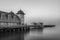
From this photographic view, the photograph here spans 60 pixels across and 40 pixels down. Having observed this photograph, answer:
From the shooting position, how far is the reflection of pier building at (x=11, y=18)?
4659cm

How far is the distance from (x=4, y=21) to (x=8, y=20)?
287 cm

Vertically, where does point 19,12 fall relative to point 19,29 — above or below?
above

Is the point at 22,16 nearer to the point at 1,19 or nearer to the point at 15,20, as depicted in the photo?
the point at 15,20

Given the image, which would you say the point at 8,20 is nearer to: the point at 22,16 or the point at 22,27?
the point at 22,27

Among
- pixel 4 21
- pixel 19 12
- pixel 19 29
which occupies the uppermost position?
pixel 19 12

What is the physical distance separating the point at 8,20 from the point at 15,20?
215 inches

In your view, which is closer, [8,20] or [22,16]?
[8,20]

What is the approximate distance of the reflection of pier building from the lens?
46.6 meters

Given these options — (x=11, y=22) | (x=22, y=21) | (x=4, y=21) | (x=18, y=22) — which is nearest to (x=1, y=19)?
(x=4, y=21)

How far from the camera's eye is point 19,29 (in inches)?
1848

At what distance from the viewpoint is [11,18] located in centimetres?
5175

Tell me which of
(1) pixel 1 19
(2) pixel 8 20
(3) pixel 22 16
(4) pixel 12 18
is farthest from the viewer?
(3) pixel 22 16

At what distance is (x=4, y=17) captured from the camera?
1869 inches

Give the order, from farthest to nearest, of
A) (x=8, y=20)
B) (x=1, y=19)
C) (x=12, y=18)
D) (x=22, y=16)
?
(x=22, y=16)
(x=12, y=18)
(x=8, y=20)
(x=1, y=19)
